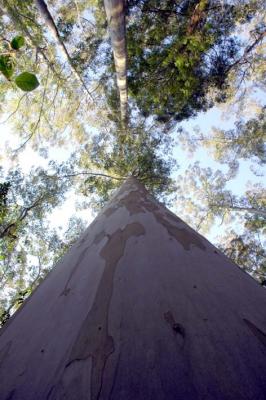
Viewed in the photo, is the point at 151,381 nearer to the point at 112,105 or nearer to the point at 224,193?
the point at 112,105

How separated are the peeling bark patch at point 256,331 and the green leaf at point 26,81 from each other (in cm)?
141

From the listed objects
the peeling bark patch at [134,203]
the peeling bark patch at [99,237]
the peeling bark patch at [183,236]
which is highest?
the peeling bark patch at [134,203]

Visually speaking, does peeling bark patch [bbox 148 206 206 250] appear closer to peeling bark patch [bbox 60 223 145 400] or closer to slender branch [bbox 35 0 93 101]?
peeling bark patch [bbox 60 223 145 400]

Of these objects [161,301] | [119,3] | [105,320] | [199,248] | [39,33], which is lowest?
[105,320]

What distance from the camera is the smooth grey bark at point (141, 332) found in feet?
2.88

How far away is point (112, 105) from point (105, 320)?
8559 mm

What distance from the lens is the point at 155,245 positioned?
1758 millimetres

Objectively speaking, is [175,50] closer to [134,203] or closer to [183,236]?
[134,203]

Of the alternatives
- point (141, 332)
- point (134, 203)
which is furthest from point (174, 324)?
point (134, 203)

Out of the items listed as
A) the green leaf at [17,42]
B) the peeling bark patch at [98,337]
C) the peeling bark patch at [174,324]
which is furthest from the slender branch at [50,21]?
the peeling bark patch at [174,324]

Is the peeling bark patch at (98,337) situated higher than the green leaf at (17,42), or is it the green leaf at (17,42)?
the green leaf at (17,42)

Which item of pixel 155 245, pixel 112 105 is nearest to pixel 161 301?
pixel 155 245

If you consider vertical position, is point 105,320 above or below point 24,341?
above

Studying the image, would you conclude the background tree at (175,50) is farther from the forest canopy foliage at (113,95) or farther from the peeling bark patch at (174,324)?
the peeling bark patch at (174,324)
